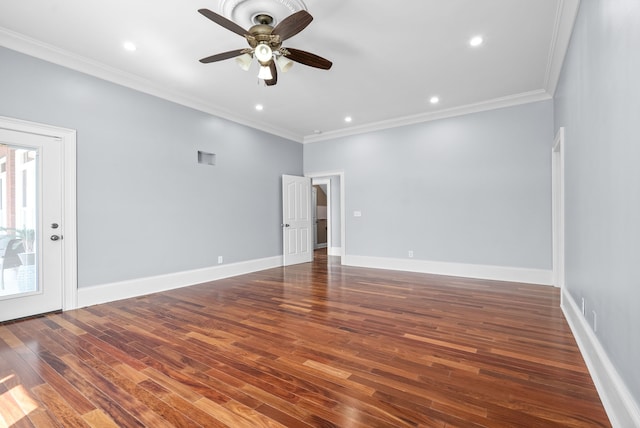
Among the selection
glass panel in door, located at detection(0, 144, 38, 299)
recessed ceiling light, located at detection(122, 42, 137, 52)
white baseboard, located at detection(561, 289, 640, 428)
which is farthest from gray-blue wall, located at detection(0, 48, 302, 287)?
white baseboard, located at detection(561, 289, 640, 428)

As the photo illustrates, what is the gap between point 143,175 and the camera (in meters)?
4.48

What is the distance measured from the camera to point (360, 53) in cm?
369

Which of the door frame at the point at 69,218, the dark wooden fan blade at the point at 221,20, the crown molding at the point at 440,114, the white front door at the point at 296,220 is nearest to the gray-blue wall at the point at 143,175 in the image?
the door frame at the point at 69,218

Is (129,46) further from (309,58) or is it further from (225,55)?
(309,58)

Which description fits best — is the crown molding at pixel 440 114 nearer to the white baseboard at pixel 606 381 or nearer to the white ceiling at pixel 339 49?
the white ceiling at pixel 339 49

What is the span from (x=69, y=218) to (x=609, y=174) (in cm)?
512

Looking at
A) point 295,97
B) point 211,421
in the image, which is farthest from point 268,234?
point 211,421

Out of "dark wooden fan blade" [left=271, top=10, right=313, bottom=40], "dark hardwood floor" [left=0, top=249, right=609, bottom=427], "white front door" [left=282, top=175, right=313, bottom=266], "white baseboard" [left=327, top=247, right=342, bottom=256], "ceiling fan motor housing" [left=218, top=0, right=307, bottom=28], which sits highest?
"ceiling fan motor housing" [left=218, top=0, right=307, bottom=28]

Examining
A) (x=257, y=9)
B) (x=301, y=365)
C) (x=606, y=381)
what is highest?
(x=257, y=9)

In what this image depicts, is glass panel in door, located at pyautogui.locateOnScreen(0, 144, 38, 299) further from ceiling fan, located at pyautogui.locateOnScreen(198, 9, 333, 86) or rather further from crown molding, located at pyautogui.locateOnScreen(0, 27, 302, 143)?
ceiling fan, located at pyautogui.locateOnScreen(198, 9, 333, 86)

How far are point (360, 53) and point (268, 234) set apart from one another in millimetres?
4060

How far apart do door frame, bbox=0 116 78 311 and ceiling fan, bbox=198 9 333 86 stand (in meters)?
2.10

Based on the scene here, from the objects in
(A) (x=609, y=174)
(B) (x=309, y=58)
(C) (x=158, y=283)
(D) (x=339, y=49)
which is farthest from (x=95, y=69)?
(A) (x=609, y=174)

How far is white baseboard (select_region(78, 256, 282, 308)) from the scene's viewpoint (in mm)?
3945
